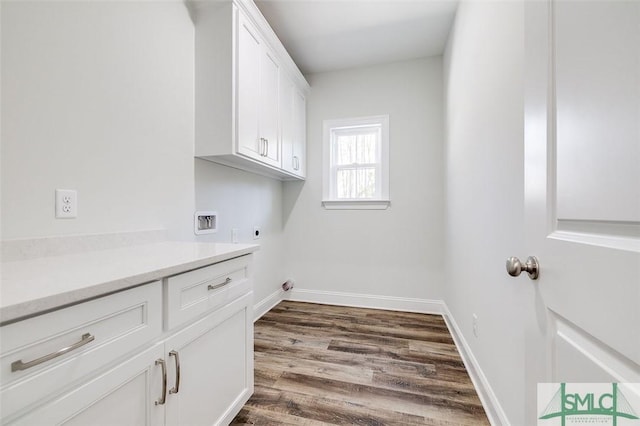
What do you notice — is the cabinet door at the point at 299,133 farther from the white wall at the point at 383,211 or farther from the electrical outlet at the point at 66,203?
the electrical outlet at the point at 66,203

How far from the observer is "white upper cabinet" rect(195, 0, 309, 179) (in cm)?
170

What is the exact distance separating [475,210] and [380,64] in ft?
6.72

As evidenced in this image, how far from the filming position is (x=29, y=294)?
0.56 metres

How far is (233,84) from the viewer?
1699mm

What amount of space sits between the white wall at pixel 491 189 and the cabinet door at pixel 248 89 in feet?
4.75

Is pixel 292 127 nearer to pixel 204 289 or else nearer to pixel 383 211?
pixel 383 211

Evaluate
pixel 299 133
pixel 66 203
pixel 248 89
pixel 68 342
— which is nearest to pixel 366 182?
pixel 299 133

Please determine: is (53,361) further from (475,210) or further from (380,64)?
(380,64)

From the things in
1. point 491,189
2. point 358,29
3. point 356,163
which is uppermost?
point 358,29

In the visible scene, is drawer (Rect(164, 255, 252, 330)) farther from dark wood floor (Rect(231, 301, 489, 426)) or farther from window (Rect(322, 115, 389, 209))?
window (Rect(322, 115, 389, 209))

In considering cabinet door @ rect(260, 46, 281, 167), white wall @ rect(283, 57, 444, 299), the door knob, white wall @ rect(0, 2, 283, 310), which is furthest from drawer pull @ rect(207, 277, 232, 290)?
white wall @ rect(283, 57, 444, 299)

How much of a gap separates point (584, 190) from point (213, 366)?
129cm

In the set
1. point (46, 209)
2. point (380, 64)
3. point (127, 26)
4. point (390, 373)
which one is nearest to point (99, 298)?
point (46, 209)

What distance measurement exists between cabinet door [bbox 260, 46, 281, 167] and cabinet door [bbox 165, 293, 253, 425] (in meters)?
1.27
